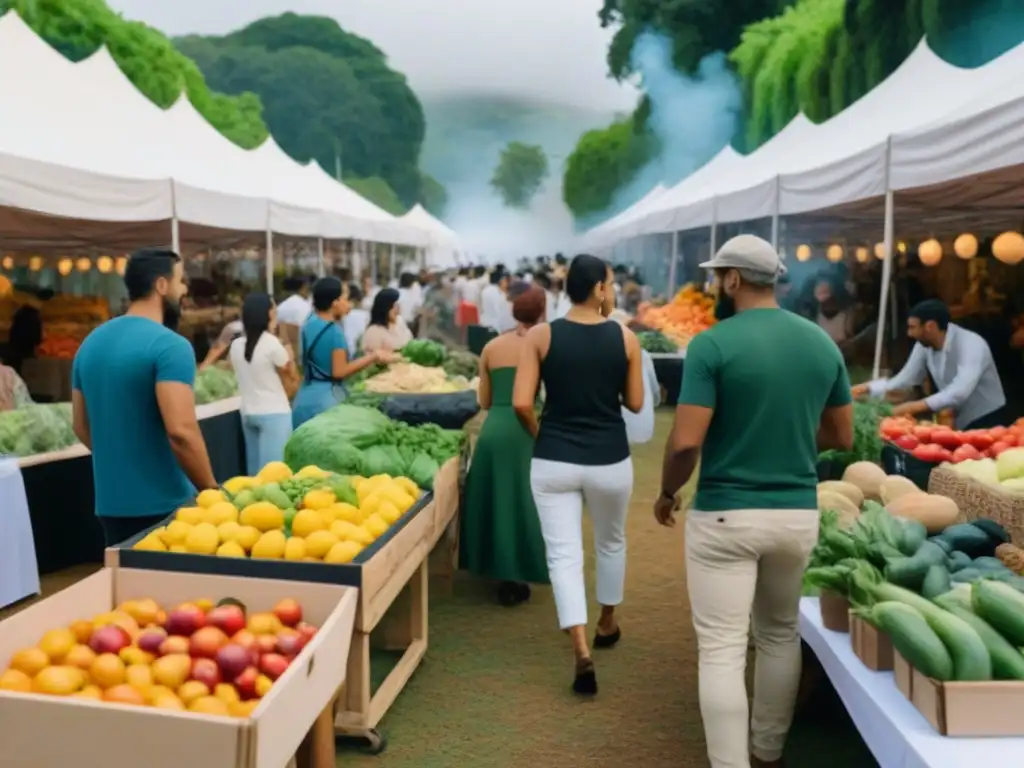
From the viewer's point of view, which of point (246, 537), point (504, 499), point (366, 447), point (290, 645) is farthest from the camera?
point (504, 499)

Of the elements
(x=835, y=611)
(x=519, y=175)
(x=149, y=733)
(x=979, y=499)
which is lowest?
(x=835, y=611)

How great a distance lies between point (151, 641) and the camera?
280cm

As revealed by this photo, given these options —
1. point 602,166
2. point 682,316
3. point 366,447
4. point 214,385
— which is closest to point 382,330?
point 214,385

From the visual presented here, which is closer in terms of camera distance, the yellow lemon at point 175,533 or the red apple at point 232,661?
the red apple at point 232,661

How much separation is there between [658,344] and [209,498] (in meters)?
10.1

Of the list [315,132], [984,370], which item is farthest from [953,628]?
[315,132]

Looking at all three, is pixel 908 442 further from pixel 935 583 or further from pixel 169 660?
pixel 169 660

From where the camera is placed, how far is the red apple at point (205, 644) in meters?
2.78

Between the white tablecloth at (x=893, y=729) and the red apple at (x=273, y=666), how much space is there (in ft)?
5.37

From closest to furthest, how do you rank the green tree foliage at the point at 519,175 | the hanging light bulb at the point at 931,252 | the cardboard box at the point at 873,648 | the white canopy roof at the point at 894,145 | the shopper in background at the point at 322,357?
the cardboard box at the point at 873,648 < the white canopy roof at the point at 894,145 < the shopper in background at the point at 322,357 < the hanging light bulb at the point at 931,252 < the green tree foliage at the point at 519,175

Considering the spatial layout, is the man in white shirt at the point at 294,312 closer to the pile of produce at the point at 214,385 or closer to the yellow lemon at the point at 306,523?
the pile of produce at the point at 214,385

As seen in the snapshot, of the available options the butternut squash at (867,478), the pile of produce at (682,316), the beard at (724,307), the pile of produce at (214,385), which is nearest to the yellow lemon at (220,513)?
the beard at (724,307)

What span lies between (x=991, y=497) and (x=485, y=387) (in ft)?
8.04

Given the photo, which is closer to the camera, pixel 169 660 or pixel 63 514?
pixel 169 660
